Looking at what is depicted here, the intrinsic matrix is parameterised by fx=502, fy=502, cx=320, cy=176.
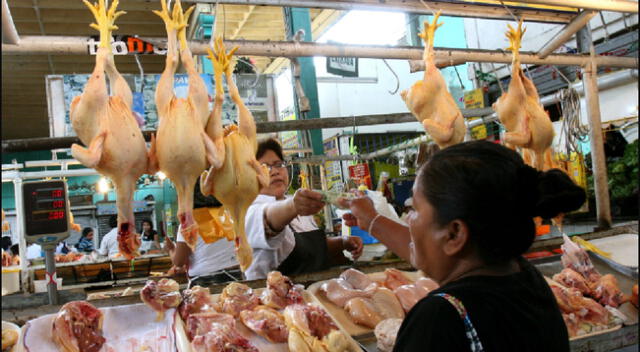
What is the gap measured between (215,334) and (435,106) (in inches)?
68.6

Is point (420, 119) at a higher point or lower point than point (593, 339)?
higher

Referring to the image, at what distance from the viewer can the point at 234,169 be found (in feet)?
6.93

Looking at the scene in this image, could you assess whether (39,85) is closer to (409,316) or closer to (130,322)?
(130,322)

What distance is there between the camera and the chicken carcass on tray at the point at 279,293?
2.64 m

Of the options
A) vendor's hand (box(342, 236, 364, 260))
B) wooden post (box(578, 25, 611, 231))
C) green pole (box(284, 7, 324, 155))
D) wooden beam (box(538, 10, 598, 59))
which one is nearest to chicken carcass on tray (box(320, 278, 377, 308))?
vendor's hand (box(342, 236, 364, 260))

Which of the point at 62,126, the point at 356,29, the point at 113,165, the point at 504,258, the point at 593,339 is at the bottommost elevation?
the point at 593,339

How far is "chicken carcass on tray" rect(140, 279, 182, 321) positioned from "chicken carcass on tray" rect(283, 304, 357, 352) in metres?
0.55

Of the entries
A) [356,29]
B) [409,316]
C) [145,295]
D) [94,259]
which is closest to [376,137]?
[356,29]

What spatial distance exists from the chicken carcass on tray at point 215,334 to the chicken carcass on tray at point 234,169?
1.25 feet

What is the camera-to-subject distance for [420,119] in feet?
9.93

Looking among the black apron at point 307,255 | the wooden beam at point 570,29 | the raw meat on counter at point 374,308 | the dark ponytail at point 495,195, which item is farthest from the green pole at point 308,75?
the dark ponytail at point 495,195

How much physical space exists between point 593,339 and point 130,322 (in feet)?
7.60

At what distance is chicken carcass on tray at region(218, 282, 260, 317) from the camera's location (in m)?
2.57

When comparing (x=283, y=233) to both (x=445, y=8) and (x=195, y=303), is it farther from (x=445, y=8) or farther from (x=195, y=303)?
(x=445, y=8)
